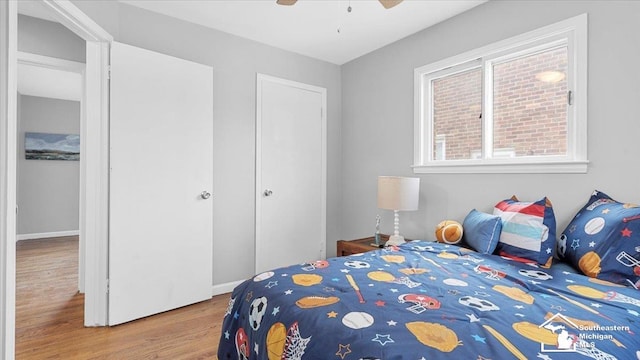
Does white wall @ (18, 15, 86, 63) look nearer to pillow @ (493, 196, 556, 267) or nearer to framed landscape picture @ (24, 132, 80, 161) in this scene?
pillow @ (493, 196, 556, 267)

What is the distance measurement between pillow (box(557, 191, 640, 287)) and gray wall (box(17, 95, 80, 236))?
7323 mm

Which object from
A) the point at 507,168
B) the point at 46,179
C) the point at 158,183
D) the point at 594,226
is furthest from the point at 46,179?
the point at 594,226

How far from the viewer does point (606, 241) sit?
1.59 metres

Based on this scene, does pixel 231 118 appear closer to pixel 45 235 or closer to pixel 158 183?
pixel 158 183

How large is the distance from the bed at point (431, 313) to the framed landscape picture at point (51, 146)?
615 cm

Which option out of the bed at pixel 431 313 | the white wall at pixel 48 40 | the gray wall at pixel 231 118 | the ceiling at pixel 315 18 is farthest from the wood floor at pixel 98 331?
the ceiling at pixel 315 18

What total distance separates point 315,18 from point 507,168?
6.58 ft

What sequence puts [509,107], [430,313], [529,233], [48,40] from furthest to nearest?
[48,40] → [509,107] → [529,233] → [430,313]

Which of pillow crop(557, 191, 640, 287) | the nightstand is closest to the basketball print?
pillow crop(557, 191, 640, 287)

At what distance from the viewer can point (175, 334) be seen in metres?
2.27

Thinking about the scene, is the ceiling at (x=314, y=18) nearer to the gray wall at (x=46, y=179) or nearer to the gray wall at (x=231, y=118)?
the gray wall at (x=231, y=118)

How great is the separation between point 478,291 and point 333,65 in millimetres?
3203

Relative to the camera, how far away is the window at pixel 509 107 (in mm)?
2047

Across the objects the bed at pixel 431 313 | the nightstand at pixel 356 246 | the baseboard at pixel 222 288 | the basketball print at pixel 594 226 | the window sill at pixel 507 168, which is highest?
the window sill at pixel 507 168
